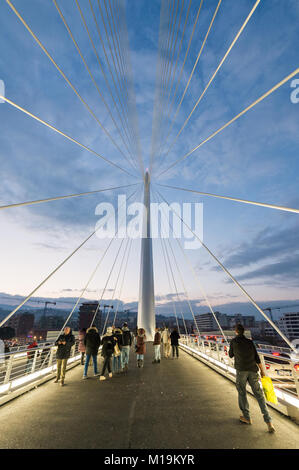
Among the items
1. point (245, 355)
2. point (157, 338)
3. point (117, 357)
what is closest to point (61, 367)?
A: point (117, 357)

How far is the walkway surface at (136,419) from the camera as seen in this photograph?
2676 mm

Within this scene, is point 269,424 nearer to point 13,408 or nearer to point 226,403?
point 226,403

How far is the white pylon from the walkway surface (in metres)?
11.0

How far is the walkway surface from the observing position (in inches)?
105

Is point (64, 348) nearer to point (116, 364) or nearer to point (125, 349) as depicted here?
point (116, 364)

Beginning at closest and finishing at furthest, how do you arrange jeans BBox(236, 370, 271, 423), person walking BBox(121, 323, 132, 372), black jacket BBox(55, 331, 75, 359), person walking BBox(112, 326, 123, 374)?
jeans BBox(236, 370, 271, 423)
black jacket BBox(55, 331, 75, 359)
person walking BBox(112, 326, 123, 374)
person walking BBox(121, 323, 132, 372)

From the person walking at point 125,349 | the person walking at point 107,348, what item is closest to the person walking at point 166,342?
the person walking at point 125,349

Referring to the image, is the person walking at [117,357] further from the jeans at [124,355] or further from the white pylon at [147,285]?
the white pylon at [147,285]

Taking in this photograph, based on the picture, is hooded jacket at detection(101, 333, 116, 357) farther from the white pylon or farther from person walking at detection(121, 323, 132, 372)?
the white pylon

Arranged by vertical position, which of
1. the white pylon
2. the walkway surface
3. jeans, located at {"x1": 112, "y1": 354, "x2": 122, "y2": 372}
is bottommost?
the walkway surface

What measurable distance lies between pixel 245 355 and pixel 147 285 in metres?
13.8

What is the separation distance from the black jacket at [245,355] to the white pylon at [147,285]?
13165mm

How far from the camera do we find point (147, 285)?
669 inches

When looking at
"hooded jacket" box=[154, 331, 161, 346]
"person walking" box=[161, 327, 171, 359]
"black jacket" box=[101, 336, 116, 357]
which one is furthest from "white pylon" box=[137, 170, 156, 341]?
"black jacket" box=[101, 336, 116, 357]
